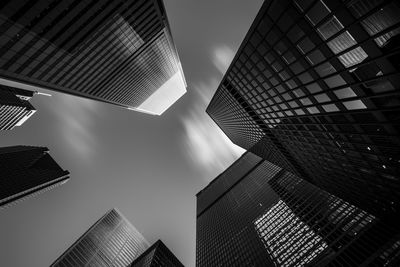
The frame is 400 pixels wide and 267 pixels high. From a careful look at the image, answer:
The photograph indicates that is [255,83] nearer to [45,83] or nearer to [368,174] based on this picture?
[368,174]

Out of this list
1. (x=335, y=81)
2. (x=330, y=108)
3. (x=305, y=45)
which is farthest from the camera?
(x=330, y=108)

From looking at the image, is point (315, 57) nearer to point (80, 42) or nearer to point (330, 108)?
point (330, 108)

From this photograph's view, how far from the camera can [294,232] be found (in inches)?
4466

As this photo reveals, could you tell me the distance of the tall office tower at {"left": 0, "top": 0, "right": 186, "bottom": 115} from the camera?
118 ft

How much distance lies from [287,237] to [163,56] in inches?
3434

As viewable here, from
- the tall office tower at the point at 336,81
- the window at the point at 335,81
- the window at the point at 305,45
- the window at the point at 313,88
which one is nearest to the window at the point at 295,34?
the tall office tower at the point at 336,81

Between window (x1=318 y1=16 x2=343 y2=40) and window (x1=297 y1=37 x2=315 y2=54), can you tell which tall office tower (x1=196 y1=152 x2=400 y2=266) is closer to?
window (x1=297 y1=37 x2=315 y2=54)

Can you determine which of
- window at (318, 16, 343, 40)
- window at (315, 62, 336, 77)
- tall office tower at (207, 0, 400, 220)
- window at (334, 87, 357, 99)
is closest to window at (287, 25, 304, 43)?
tall office tower at (207, 0, 400, 220)

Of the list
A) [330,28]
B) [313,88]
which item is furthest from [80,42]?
[330,28]

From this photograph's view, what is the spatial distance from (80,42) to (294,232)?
106m

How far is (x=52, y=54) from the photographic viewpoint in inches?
1754

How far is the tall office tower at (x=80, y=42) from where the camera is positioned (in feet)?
118

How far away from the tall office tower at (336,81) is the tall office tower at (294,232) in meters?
32.6

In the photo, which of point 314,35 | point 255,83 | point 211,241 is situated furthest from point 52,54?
point 211,241
